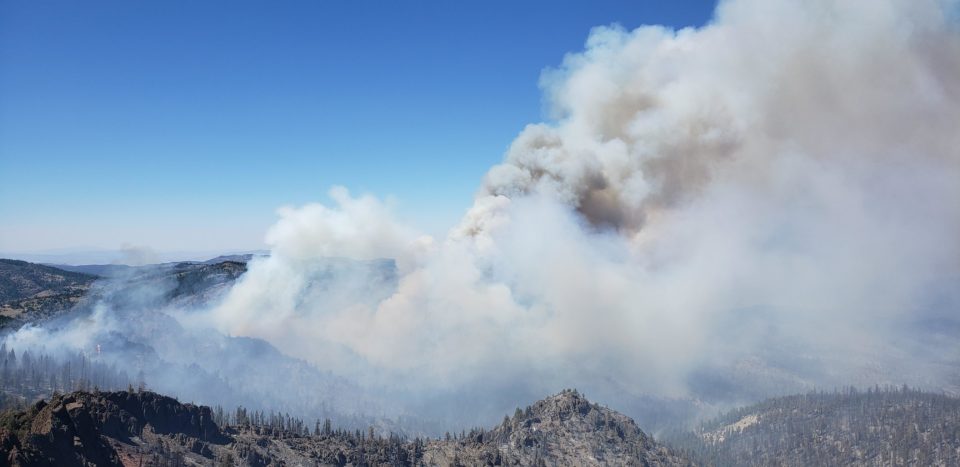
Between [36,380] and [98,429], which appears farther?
[36,380]

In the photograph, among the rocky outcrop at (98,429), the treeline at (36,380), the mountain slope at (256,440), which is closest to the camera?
the rocky outcrop at (98,429)

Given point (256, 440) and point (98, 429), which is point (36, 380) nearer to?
point (256, 440)

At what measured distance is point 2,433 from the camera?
271 ft

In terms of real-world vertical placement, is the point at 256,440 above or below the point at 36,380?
below

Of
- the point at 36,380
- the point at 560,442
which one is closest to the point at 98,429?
the point at 36,380

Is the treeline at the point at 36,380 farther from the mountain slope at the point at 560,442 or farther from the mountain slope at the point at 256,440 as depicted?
the mountain slope at the point at 560,442

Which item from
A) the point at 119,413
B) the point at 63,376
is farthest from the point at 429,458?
the point at 63,376

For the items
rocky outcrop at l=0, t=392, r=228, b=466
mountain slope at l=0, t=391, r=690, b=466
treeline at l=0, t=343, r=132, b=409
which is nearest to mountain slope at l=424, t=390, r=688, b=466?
mountain slope at l=0, t=391, r=690, b=466

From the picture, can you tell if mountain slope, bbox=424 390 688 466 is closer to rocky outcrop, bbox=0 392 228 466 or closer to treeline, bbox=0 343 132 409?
rocky outcrop, bbox=0 392 228 466

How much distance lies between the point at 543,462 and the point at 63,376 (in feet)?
476

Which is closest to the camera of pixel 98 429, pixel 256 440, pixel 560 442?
pixel 98 429

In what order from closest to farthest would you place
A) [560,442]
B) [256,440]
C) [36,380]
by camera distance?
[256,440]
[560,442]
[36,380]

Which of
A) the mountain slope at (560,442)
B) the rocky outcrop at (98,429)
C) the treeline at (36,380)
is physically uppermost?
the rocky outcrop at (98,429)

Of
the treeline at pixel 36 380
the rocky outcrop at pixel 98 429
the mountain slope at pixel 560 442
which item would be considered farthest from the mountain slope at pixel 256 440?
the treeline at pixel 36 380
